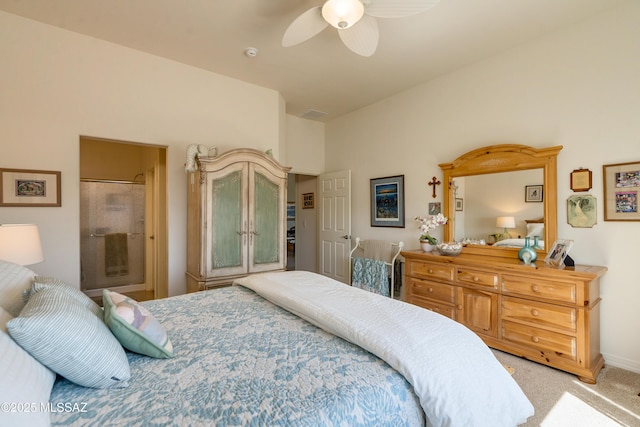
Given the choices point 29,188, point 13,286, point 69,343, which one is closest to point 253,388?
point 69,343

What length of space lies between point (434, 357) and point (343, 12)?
188cm

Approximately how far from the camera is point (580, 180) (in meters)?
2.49

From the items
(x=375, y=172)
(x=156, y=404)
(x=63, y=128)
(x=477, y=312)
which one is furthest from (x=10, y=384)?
(x=375, y=172)

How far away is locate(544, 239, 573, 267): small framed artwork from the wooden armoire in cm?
244

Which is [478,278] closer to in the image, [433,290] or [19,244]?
[433,290]

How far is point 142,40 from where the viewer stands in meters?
2.82

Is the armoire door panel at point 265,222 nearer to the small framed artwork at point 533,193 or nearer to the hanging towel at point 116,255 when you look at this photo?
the small framed artwork at point 533,193

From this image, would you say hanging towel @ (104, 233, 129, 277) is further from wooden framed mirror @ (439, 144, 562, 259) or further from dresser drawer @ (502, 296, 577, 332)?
dresser drawer @ (502, 296, 577, 332)

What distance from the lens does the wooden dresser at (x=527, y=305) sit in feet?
7.07

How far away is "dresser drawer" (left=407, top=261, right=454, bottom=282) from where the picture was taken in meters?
2.90

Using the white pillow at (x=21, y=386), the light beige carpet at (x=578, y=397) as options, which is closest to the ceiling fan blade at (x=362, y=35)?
the white pillow at (x=21, y=386)

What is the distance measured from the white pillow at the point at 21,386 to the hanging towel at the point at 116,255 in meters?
4.44

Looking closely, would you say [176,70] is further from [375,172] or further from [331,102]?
[375,172]

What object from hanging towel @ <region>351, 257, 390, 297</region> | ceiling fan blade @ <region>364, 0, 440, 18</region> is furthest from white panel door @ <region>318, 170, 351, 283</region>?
ceiling fan blade @ <region>364, 0, 440, 18</region>
